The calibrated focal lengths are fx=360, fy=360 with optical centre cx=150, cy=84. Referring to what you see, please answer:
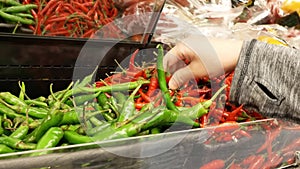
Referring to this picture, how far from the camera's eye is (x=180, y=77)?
150 cm

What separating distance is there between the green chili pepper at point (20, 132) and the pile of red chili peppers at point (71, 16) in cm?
119

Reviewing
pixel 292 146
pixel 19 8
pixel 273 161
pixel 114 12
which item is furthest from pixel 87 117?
pixel 114 12

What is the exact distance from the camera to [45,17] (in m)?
2.53

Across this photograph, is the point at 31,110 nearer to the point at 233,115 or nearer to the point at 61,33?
the point at 233,115

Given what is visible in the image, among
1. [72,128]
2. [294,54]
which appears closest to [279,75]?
[294,54]

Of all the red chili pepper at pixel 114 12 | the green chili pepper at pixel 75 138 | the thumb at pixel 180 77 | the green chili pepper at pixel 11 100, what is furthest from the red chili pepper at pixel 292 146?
the red chili pepper at pixel 114 12

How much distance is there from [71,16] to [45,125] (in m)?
1.47

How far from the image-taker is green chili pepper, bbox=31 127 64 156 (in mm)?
1226

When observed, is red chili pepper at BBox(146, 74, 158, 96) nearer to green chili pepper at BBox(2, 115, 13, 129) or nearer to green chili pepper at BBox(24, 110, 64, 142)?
green chili pepper at BBox(24, 110, 64, 142)

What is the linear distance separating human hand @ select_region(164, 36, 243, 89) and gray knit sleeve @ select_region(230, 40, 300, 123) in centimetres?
5

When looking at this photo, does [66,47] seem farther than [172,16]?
No

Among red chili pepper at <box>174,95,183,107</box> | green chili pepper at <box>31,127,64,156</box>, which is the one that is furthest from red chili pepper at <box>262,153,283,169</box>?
green chili pepper at <box>31,127,64,156</box>

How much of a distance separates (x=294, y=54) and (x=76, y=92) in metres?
0.92

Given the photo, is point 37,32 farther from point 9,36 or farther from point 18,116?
point 18,116
